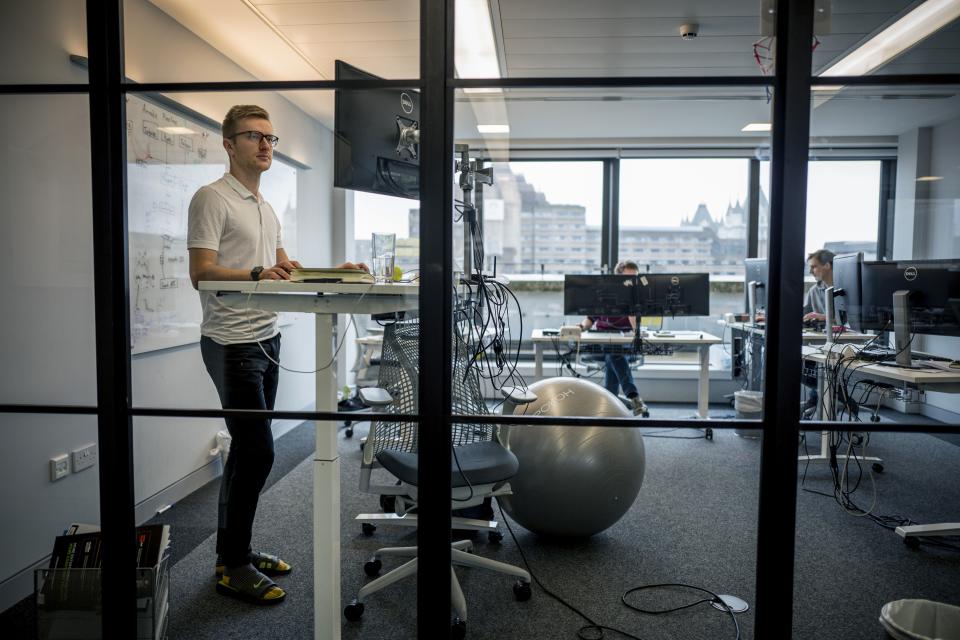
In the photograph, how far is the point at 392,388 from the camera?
2.13m

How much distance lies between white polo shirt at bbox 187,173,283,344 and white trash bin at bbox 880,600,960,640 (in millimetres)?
2125

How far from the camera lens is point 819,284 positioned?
390cm

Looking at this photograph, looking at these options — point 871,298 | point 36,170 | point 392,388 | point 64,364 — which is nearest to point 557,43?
point 871,298

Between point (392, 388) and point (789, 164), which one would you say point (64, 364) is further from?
point (789, 164)

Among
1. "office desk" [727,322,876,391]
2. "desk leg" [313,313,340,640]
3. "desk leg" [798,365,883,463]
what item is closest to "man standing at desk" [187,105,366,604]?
"desk leg" [313,313,340,640]

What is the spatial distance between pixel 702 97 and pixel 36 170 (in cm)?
452

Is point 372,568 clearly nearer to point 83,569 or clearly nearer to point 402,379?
point 402,379

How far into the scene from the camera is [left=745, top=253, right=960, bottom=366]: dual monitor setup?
263cm

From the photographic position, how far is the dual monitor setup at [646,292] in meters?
4.40

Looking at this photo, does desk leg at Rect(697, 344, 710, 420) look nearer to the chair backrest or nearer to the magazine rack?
the chair backrest

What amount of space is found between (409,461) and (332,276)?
813mm

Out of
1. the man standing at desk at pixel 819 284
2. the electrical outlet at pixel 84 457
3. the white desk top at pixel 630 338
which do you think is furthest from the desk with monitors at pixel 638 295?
the electrical outlet at pixel 84 457

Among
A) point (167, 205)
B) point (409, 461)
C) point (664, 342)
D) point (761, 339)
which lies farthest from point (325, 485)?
point (664, 342)

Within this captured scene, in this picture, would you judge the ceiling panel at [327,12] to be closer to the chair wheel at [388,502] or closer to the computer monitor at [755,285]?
the chair wheel at [388,502]
